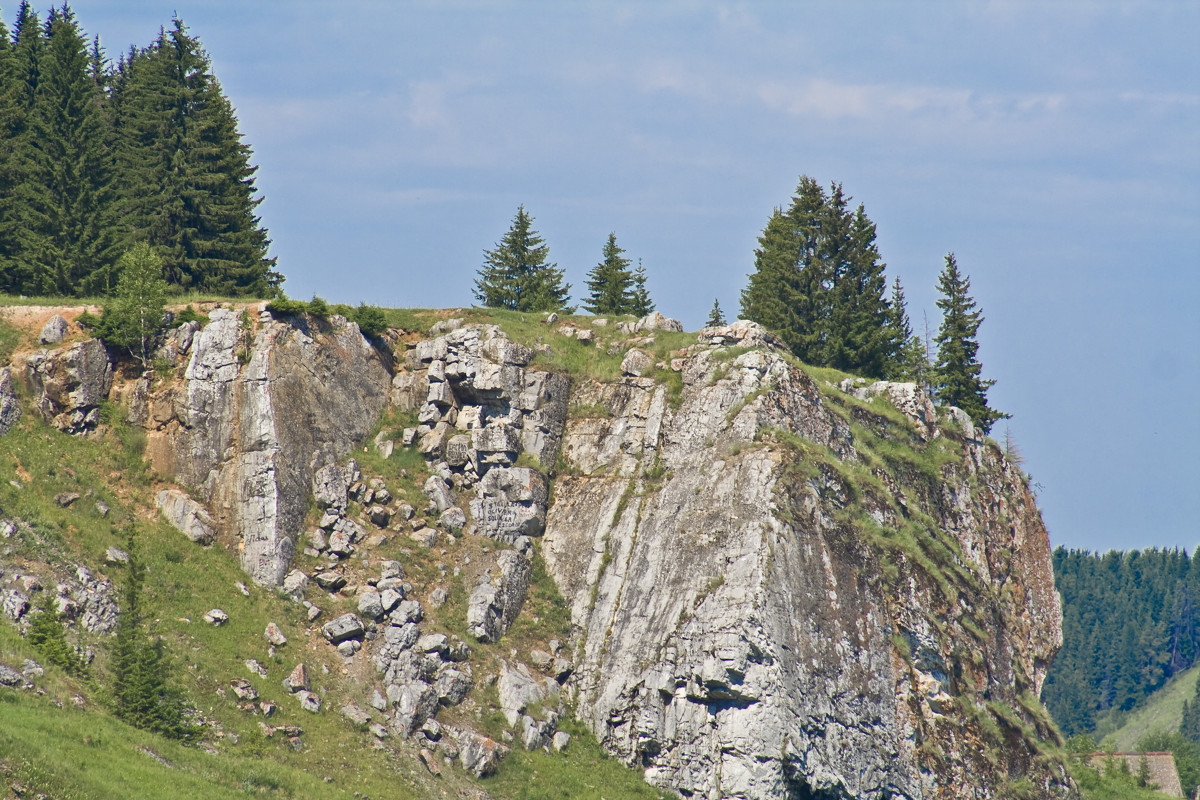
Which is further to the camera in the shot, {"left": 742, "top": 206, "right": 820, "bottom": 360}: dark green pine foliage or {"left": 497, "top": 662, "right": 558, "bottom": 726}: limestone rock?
{"left": 742, "top": 206, "right": 820, "bottom": 360}: dark green pine foliage

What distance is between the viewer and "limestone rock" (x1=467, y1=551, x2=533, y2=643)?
48.5 metres

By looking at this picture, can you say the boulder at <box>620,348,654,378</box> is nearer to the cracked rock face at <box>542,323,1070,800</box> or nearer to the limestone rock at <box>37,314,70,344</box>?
the cracked rock face at <box>542,323,1070,800</box>

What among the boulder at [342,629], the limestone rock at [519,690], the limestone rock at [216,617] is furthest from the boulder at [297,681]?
the limestone rock at [519,690]

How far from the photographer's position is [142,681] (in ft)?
130

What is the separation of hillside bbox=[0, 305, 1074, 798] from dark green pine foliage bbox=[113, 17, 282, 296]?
1091cm

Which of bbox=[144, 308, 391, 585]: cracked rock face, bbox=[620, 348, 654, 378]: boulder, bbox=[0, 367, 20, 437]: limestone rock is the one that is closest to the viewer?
bbox=[0, 367, 20, 437]: limestone rock

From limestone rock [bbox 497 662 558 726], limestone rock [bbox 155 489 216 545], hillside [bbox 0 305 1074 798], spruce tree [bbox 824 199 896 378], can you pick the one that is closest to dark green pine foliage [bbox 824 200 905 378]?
spruce tree [bbox 824 199 896 378]

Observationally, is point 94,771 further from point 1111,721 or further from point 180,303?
point 1111,721

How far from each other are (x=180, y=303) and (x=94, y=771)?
26336 millimetres

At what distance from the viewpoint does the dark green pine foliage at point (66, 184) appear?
6000cm

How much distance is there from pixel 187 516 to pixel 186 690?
9.13 m

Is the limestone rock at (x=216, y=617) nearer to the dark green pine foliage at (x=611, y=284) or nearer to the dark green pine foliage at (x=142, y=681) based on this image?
the dark green pine foliage at (x=142, y=681)

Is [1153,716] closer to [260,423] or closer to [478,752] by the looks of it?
[478,752]

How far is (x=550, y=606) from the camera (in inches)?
1992
